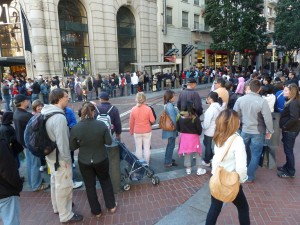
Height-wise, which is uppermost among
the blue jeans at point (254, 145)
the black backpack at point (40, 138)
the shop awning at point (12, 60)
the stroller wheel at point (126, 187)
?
the shop awning at point (12, 60)

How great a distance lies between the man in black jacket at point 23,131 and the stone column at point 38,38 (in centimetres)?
1615

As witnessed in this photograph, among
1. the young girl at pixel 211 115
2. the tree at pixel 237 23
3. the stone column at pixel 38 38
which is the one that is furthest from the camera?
the tree at pixel 237 23

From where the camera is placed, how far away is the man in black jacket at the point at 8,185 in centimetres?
285

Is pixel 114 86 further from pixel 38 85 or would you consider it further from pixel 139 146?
pixel 139 146

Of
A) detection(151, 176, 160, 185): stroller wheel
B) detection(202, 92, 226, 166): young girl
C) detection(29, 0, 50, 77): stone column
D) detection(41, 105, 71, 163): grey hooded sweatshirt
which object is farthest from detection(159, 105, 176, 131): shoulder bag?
detection(29, 0, 50, 77): stone column

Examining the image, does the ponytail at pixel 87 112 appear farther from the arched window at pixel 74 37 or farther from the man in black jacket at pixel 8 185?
the arched window at pixel 74 37

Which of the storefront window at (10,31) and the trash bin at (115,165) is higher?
the storefront window at (10,31)

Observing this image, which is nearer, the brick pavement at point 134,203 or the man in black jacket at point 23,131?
the brick pavement at point 134,203

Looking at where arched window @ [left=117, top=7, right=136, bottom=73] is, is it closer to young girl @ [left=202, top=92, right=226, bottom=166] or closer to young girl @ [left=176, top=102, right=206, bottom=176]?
young girl @ [left=202, top=92, right=226, bottom=166]

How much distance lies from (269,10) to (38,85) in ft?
154

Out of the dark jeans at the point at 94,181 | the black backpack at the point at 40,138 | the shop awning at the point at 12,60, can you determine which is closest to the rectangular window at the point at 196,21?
the shop awning at the point at 12,60

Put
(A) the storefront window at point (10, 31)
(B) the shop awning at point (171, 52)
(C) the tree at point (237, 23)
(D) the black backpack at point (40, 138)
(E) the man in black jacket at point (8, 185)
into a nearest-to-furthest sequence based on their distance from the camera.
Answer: (E) the man in black jacket at point (8, 185) < (D) the black backpack at point (40, 138) < (A) the storefront window at point (10, 31) < (C) the tree at point (237, 23) < (B) the shop awning at point (171, 52)

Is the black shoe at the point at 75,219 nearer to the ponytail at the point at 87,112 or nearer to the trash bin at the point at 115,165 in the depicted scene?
the trash bin at the point at 115,165

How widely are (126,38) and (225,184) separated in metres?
24.2
